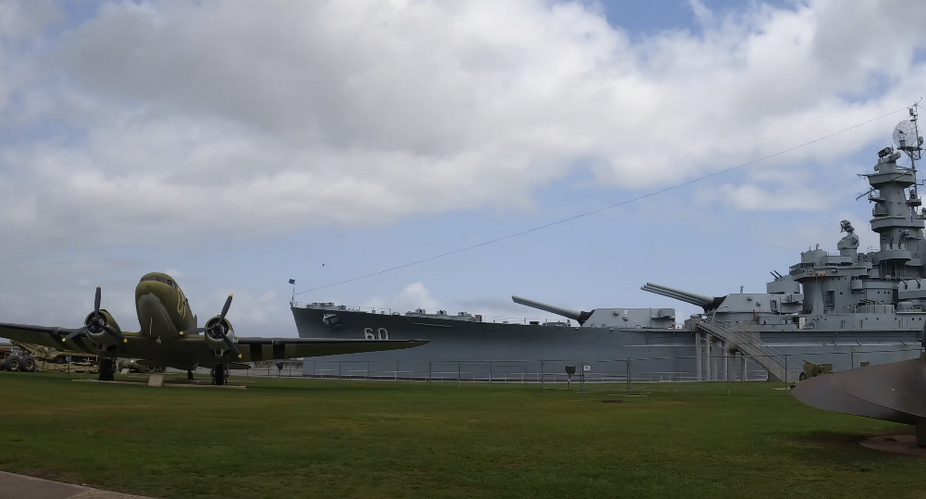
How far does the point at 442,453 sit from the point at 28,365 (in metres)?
32.5

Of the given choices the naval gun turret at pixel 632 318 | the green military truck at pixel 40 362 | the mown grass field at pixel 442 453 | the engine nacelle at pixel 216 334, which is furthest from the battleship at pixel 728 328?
the mown grass field at pixel 442 453

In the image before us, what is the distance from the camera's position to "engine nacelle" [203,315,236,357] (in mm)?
24422

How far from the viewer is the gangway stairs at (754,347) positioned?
122ft

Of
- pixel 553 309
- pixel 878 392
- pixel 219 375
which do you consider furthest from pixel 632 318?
pixel 878 392

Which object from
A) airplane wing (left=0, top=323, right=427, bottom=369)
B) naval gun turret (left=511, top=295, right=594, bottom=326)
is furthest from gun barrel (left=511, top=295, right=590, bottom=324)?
airplane wing (left=0, top=323, right=427, bottom=369)

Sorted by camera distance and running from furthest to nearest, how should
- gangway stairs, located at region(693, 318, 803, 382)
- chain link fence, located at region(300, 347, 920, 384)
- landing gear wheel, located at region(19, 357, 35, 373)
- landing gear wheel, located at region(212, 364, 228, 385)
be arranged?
chain link fence, located at region(300, 347, 920, 384), gangway stairs, located at region(693, 318, 803, 382), landing gear wheel, located at region(19, 357, 35, 373), landing gear wheel, located at region(212, 364, 228, 385)

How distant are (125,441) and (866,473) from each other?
26.5ft

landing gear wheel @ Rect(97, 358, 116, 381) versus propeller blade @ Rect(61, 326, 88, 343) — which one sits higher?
propeller blade @ Rect(61, 326, 88, 343)

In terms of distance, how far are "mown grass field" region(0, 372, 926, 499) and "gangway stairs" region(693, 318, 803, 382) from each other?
80.9ft

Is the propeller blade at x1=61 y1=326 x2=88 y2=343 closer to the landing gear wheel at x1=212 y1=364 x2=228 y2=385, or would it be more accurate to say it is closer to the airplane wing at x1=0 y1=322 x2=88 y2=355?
the airplane wing at x1=0 y1=322 x2=88 y2=355

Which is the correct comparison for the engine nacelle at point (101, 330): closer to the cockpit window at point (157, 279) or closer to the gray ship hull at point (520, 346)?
the cockpit window at point (157, 279)

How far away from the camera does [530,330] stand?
43.1 metres

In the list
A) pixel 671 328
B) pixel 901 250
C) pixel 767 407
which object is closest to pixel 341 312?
pixel 671 328

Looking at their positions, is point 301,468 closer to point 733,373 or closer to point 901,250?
point 733,373
